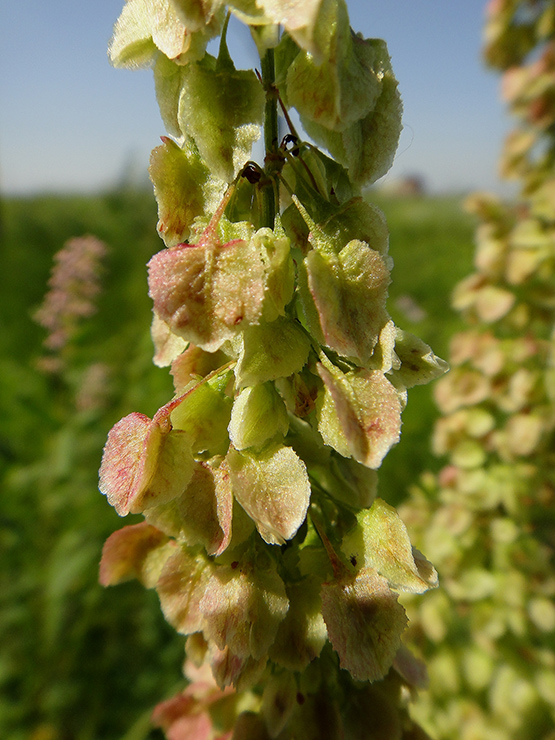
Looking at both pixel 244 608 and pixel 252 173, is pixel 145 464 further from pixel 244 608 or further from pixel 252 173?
pixel 252 173

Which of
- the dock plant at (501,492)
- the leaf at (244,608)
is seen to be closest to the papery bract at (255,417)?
the leaf at (244,608)

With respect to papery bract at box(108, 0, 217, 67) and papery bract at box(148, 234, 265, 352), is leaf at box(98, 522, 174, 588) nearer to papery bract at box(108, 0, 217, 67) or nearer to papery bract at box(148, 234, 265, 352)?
papery bract at box(148, 234, 265, 352)

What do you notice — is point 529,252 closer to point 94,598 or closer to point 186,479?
point 186,479

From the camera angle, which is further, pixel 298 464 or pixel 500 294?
pixel 500 294

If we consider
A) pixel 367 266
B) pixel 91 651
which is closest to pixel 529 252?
pixel 367 266

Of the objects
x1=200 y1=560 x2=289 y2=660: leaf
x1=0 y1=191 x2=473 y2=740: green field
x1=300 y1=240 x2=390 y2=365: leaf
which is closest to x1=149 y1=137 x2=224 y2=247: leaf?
x1=300 y1=240 x2=390 y2=365: leaf
